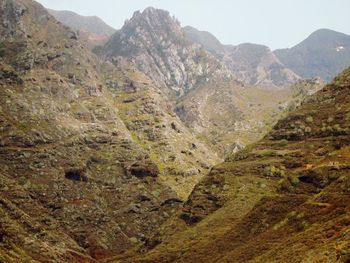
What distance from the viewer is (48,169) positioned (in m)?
195

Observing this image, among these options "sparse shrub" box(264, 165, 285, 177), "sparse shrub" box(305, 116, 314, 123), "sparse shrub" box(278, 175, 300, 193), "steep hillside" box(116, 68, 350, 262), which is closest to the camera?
"steep hillside" box(116, 68, 350, 262)

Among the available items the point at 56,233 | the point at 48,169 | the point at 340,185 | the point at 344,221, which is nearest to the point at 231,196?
the point at 340,185

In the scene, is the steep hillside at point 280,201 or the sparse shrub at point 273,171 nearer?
the steep hillside at point 280,201

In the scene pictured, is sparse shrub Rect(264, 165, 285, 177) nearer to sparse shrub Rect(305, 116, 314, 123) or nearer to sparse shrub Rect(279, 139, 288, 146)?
sparse shrub Rect(279, 139, 288, 146)

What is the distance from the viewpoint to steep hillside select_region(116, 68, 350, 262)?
82.8m

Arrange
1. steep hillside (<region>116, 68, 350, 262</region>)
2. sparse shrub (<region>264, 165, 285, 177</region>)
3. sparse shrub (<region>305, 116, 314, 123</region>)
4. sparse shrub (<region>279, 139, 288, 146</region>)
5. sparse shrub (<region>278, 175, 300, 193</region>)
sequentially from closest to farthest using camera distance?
steep hillside (<region>116, 68, 350, 262</region>) < sparse shrub (<region>278, 175, 300, 193</region>) < sparse shrub (<region>264, 165, 285, 177</region>) < sparse shrub (<region>279, 139, 288, 146</region>) < sparse shrub (<region>305, 116, 314, 123</region>)

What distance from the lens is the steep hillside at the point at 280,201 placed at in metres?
82.8

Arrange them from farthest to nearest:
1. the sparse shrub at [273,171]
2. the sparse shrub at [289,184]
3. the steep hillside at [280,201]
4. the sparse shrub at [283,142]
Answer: the sparse shrub at [283,142] < the sparse shrub at [273,171] < the sparse shrub at [289,184] < the steep hillside at [280,201]

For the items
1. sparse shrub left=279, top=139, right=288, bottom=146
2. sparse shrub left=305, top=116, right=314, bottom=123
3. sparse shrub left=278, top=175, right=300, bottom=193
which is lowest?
sparse shrub left=278, top=175, right=300, bottom=193

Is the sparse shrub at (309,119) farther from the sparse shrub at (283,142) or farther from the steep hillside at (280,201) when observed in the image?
the sparse shrub at (283,142)

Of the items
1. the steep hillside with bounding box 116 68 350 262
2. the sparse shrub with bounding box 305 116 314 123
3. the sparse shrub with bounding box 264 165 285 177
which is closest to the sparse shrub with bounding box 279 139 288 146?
the steep hillside with bounding box 116 68 350 262

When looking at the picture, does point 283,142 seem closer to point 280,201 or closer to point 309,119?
point 309,119

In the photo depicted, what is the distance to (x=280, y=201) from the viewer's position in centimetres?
11469

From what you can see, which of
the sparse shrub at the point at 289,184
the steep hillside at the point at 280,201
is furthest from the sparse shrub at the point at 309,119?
the sparse shrub at the point at 289,184
